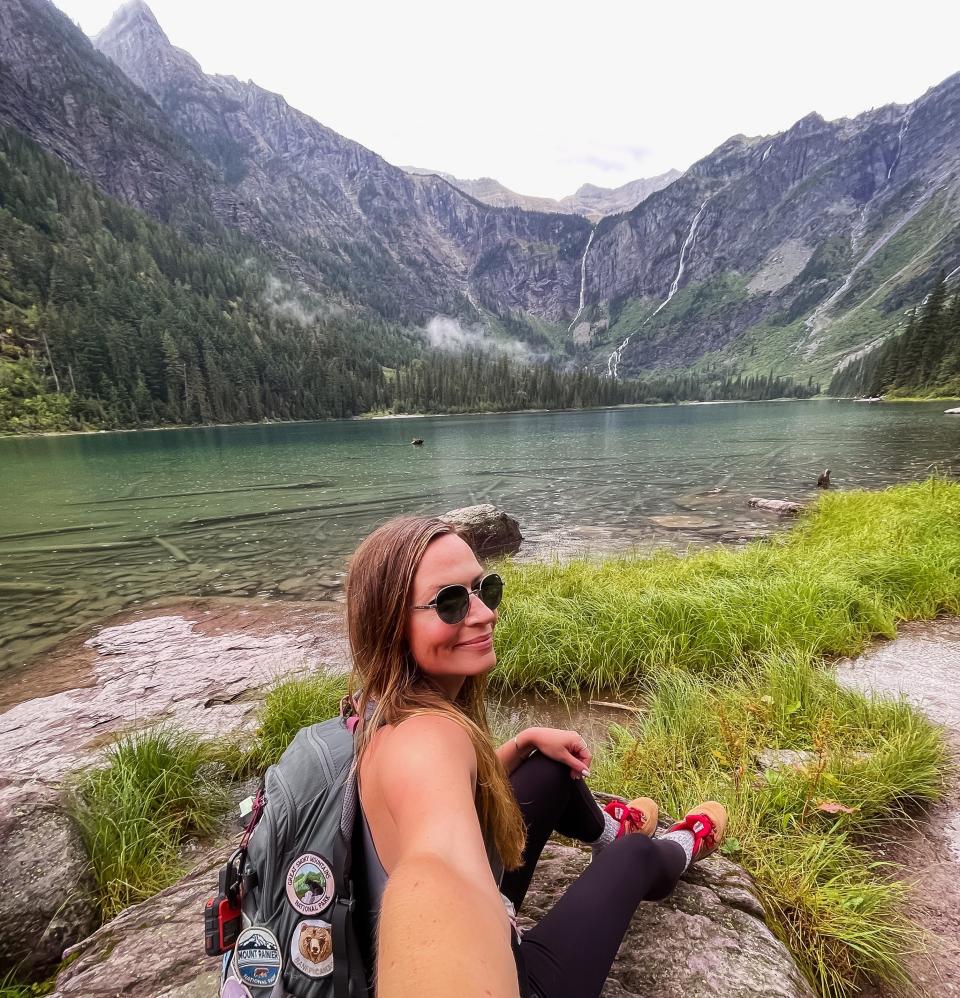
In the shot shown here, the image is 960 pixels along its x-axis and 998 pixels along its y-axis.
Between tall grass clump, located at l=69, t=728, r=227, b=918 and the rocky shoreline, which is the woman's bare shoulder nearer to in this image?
the rocky shoreline

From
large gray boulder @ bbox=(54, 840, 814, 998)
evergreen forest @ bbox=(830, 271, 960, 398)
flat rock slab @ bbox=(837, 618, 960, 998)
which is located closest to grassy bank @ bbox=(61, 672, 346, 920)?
large gray boulder @ bbox=(54, 840, 814, 998)

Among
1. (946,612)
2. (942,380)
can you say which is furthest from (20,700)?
(942,380)

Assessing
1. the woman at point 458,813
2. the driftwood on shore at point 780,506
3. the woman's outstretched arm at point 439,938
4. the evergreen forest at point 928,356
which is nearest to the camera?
the woman's outstretched arm at point 439,938

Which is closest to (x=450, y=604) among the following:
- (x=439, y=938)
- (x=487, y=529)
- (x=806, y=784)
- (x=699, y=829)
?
(x=439, y=938)

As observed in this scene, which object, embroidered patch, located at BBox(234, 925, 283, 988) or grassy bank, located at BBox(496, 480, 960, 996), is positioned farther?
grassy bank, located at BBox(496, 480, 960, 996)

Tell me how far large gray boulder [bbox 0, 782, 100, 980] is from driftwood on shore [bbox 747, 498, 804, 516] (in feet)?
61.8

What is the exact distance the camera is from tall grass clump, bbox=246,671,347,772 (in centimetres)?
457

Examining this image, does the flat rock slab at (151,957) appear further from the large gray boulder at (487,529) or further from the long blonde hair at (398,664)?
the large gray boulder at (487,529)

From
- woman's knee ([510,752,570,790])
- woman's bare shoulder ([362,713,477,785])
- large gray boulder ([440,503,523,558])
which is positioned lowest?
large gray boulder ([440,503,523,558])

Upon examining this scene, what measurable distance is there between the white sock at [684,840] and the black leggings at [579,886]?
8 centimetres

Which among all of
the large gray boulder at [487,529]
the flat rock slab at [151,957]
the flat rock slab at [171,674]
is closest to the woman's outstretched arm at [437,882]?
the flat rock slab at [151,957]

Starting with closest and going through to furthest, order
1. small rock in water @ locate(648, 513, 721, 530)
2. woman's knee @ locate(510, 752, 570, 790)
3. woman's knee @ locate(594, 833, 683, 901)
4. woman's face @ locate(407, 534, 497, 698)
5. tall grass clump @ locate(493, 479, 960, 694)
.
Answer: woman's face @ locate(407, 534, 497, 698) < woman's knee @ locate(594, 833, 683, 901) < woman's knee @ locate(510, 752, 570, 790) < tall grass clump @ locate(493, 479, 960, 694) < small rock in water @ locate(648, 513, 721, 530)

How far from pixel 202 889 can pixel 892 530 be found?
11612 mm

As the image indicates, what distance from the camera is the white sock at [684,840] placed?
251 centimetres
